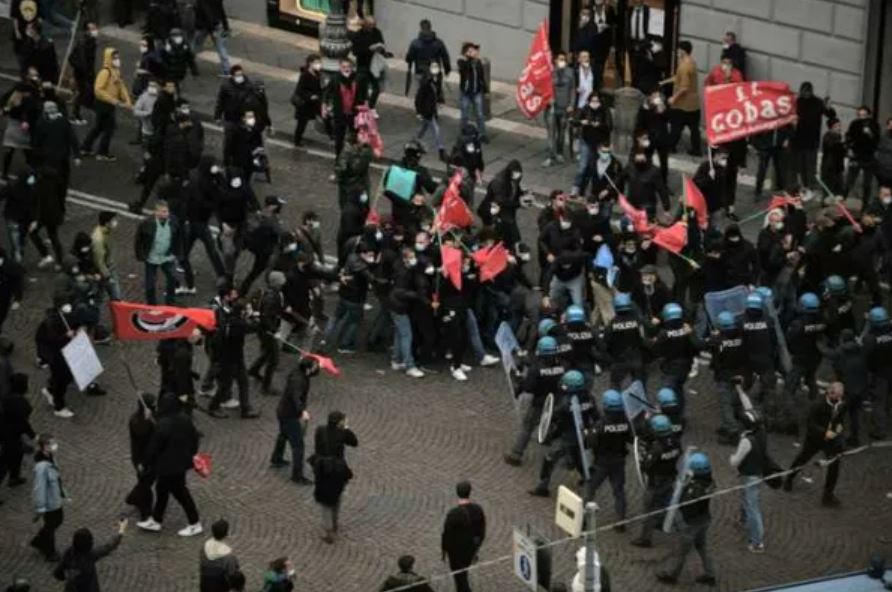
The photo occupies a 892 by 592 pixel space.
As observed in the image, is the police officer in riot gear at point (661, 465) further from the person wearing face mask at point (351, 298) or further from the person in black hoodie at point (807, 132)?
the person in black hoodie at point (807, 132)

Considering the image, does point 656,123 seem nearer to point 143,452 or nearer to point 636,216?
point 636,216

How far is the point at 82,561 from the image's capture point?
2372 cm

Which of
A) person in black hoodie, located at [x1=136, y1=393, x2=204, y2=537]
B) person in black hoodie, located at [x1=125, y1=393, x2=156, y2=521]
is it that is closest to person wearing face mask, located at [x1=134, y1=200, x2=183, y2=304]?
person in black hoodie, located at [x1=125, y1=393, x2=156, y2=521]

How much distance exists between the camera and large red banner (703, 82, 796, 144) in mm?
33125

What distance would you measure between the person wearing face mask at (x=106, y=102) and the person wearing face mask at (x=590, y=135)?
6.73 m

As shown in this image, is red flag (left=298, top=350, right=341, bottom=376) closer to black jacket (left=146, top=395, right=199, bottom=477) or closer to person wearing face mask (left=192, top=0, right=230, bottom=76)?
black jacket (left=146, top=395, right=199, bottom=477)

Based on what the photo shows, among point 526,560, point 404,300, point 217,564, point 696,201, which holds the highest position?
point 696,201

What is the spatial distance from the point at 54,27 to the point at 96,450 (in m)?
16.6

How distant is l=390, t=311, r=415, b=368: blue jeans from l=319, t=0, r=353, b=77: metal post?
8.57m

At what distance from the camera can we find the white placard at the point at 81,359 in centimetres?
2786

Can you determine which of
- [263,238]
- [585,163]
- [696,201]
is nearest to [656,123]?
[585,163]

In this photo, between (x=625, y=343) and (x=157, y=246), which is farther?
(x=157, y=246)

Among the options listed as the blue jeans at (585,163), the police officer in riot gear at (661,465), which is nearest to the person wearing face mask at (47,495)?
the police officer in riot gear at (661,465)

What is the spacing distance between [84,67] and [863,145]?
11.9 m
